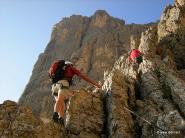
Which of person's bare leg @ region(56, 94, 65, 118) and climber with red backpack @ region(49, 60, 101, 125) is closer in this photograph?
person's bare leg @ region(56, 94, 65, 118)

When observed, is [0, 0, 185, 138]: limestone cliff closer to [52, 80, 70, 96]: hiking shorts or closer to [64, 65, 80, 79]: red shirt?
[52, 80, 70, 96]: hiking shorts

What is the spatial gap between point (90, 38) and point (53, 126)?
3791 inches

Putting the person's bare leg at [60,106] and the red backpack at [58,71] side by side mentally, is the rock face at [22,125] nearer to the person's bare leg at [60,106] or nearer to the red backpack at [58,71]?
the person's bare leg at [60,106]

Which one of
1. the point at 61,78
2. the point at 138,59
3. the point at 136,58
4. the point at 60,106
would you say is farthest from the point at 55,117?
the point at 136,58

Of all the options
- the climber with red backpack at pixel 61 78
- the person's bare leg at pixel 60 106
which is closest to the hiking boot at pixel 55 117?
the person's bare leg at pixel 60 106

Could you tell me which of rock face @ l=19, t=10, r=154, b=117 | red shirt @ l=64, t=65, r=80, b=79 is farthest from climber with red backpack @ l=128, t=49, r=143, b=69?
rock face @ l=19, t=10, r=154, b=117

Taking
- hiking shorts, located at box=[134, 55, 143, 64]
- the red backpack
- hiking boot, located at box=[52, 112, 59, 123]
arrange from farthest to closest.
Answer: hiking shorts, located at box=[134, 55, 143, 64] → the red backpack → hiking boot, located at box=[52, 112, 59, 123]

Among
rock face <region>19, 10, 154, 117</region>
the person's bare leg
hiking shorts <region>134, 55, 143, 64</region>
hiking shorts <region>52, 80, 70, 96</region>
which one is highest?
rock face <region>19, 10, 154, 117</region>

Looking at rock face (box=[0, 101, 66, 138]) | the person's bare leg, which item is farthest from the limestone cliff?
the person's bare leg

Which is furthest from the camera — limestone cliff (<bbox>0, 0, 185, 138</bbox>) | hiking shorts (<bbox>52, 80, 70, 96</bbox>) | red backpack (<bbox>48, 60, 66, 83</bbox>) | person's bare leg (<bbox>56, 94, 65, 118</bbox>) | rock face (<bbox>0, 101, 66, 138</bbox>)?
red backpack (<bbox>48, 60, 66, 83</bbox>)

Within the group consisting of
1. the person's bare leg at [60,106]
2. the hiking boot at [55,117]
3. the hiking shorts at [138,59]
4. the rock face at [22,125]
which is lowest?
the rock face at [22,125]

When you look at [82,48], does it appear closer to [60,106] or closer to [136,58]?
[136,58]

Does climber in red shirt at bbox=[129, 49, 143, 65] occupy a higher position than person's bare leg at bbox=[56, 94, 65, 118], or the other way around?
climber in red shirt at bbox=[129, 49, 143, 65]

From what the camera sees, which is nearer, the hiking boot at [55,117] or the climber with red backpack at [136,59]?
the hiking boot at [55,117]
